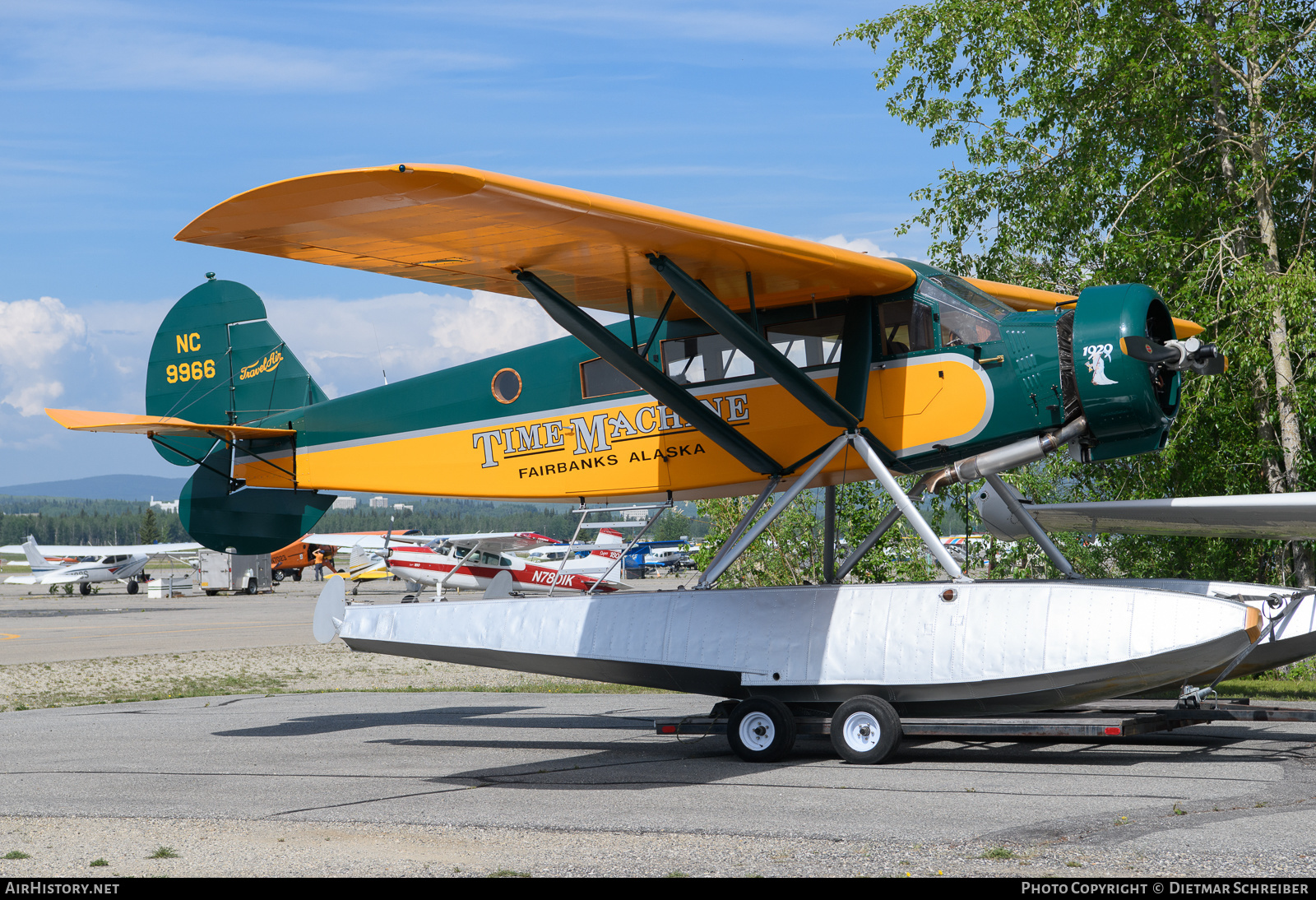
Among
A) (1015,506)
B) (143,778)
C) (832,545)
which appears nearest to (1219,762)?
(1015,506)

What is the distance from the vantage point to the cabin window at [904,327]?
9.78m

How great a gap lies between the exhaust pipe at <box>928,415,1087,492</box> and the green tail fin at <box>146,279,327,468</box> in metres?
8.00

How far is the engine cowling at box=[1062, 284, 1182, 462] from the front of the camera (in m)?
8.77

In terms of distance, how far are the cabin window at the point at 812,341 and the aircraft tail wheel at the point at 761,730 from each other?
9.77 feet

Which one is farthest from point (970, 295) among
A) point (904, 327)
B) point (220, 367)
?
point (220, 367)

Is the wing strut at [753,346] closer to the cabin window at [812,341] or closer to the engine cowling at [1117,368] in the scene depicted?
the cabin window at [812,341]

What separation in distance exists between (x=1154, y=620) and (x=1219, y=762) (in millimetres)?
1382

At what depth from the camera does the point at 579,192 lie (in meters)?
7.98

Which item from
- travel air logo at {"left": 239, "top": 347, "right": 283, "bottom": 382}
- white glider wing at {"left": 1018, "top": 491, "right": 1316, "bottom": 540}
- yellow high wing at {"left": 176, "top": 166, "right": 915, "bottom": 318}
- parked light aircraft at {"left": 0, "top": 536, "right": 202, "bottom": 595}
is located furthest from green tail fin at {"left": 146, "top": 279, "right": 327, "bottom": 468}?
parked light aircraft at {"left": 0, "top": 536, "right": 202, "bottom": 595}

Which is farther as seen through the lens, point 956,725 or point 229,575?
point 229,575

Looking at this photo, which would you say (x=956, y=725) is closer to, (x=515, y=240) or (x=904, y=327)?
(x=904, y=327)

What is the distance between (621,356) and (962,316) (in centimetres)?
285

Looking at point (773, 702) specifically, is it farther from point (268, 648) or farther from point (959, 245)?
point (268, 648)

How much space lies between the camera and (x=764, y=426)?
10297mm
